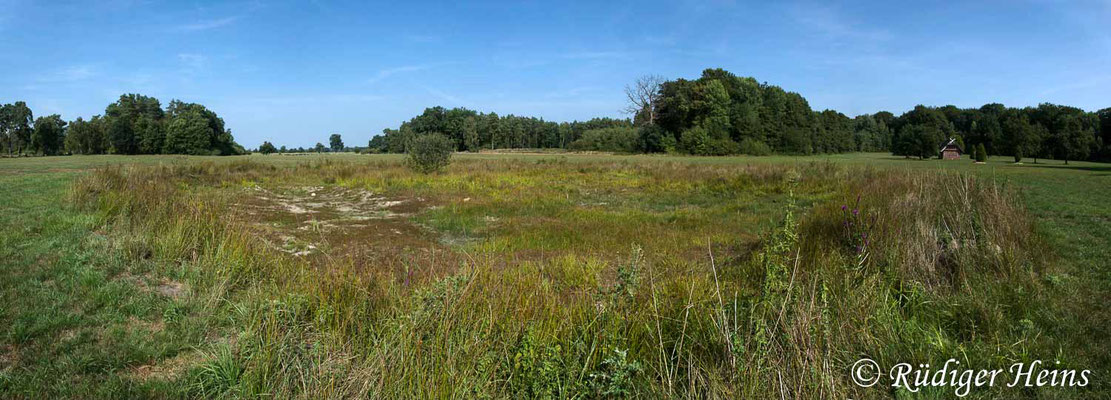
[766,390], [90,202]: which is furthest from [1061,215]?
[90,202]

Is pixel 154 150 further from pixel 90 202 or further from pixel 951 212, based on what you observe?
pixel 951 212

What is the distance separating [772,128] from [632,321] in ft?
270

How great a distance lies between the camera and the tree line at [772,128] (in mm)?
50281

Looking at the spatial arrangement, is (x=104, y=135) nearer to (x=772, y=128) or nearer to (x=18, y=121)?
(x=18, y=121)

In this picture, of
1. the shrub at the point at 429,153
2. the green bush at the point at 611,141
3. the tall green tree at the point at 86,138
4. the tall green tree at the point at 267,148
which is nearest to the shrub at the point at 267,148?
the tall green tree at the point at 267,148

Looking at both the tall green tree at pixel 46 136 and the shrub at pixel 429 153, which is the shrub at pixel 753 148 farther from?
the tall green tree at pixel 46 136

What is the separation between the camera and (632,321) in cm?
461

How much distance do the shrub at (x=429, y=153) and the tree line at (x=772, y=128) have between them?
736 inches

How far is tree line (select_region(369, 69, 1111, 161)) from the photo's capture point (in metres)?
50.3

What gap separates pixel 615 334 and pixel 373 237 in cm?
897

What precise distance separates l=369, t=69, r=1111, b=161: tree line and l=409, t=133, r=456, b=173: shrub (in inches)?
736

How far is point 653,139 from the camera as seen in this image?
7850 centimetres

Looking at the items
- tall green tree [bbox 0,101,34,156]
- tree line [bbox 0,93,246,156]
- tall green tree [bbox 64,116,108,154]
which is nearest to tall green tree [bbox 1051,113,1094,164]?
tree line [bbox 0,93,246,156]

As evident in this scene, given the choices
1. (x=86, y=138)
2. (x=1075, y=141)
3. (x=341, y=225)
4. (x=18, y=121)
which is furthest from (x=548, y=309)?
(x=18, y=121)
